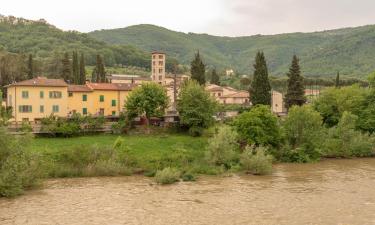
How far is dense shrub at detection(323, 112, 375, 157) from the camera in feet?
178

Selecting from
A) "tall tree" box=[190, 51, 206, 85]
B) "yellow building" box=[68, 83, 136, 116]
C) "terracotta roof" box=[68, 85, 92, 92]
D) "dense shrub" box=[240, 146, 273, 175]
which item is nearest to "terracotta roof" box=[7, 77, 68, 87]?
"terracotta roof" box=[68, 85, 92, 92]

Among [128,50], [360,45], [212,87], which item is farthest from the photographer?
[360,45]

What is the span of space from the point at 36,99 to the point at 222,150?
2662 cm

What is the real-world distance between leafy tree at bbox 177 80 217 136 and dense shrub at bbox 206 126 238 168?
9447 millimetres

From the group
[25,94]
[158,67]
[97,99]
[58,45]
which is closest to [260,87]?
[97,99]

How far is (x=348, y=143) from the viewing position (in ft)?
180

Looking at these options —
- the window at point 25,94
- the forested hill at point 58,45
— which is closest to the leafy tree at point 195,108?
the window at point 25,94

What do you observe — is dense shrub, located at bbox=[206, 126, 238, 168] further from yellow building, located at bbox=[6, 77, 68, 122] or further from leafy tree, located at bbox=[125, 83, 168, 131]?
yellow building, located at bbox=[6, 77, 68, 122]

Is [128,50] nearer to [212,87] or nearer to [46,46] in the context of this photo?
[46,46]

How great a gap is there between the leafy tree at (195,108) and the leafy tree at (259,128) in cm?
475

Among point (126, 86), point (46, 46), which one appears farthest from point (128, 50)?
point (126, 86)

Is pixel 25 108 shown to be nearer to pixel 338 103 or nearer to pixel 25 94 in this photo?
pixel 25 94

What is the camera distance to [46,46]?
168750 mm

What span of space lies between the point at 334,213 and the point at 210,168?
1708cm
